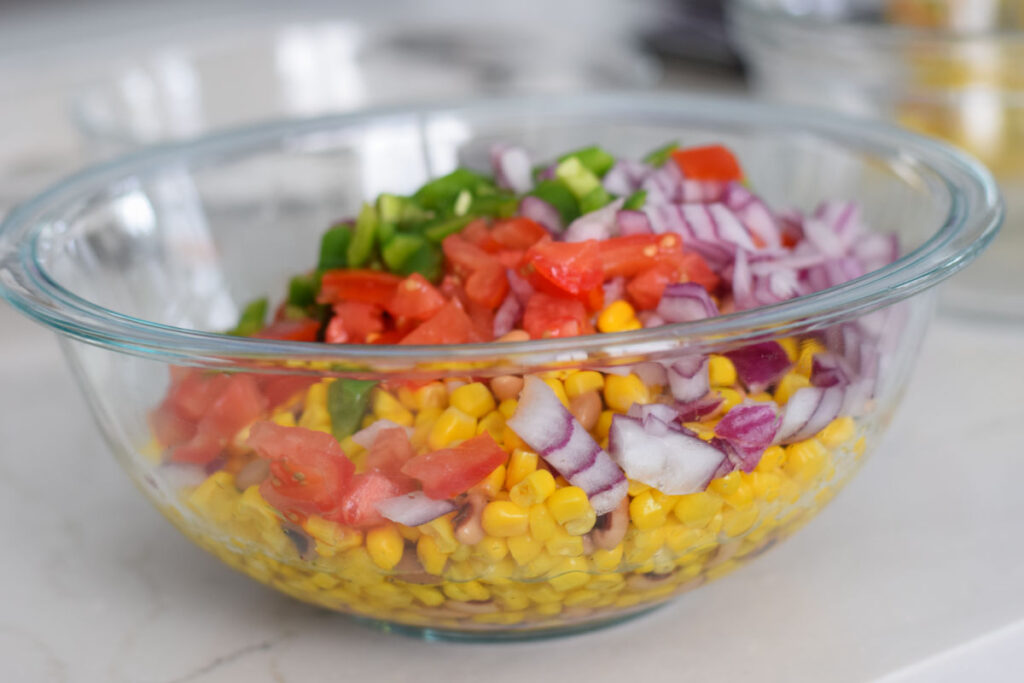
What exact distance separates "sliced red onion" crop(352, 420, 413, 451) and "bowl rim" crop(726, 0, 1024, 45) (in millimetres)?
1058

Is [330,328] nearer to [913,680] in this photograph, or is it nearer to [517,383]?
[517,383]

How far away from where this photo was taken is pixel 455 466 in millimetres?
711

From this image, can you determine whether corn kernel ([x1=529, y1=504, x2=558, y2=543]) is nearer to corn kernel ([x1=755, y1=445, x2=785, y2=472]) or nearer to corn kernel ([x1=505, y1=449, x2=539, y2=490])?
corn kernel ([x1=505, y1=449, x2=539, y2=490])

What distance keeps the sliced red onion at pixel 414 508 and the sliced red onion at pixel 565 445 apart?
0.07 meters

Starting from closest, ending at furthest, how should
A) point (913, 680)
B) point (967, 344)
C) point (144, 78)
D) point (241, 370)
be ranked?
point (241, 370) < point (913, 680) < point (967, 344) < point (144, 78)

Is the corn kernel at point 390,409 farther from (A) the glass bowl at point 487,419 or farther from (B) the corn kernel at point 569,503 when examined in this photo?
(B) the corn kernel at point 569,503

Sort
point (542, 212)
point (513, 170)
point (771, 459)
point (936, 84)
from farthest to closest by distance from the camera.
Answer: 1. point (936, 84)
2. point (513, 170)
3. point (542, 212)
4. point (771, 459)

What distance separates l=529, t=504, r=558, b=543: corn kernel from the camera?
2.35 ft

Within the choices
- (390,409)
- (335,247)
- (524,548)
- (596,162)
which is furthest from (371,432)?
(596,162)

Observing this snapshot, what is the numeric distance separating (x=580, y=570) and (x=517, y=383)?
15 centimetres

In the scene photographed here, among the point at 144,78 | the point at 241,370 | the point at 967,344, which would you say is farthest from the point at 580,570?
the point at 144,78

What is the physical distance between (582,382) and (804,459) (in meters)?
0.19

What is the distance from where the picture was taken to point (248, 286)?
4.27 ft

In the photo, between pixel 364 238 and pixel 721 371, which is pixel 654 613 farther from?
pixel 364 238
